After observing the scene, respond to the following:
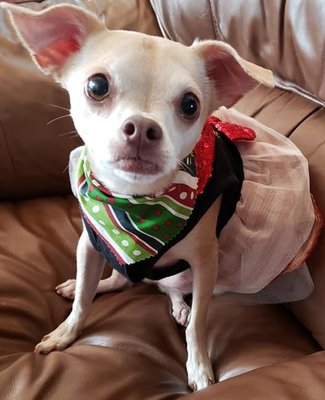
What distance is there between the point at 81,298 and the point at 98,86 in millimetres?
428

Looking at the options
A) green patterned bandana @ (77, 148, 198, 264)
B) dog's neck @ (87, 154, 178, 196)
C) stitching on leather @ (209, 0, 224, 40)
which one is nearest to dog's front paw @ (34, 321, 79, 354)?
green patterned bandana @ (77, 148, 198, 264)

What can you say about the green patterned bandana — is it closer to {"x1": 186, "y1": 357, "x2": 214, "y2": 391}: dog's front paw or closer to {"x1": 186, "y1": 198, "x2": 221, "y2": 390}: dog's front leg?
{"x1": 186, "y1": 198, "x2": 221, "y2": 390}: dog's front leg

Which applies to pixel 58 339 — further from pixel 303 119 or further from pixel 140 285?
pixel 303 119

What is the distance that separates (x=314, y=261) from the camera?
1094 mm

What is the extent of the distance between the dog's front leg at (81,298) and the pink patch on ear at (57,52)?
32 centimetres

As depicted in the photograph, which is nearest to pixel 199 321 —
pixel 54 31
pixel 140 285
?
pixel 140 285

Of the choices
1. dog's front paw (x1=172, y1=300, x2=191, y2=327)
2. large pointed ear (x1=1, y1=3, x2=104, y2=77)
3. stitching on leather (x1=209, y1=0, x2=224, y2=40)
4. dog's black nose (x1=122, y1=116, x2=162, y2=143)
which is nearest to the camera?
dog's black nose (x1=122, y1=116, x2=162, y2=143)

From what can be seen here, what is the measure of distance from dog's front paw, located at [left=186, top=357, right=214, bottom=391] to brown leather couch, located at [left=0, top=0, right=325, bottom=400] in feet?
0.06

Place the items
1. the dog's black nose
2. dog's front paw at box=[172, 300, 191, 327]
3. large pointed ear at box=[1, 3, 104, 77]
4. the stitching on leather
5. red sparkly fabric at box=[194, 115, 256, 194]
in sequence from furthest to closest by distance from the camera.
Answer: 1. the stitching on leather
2. dog's front paw at box=[172, 300, 191, 327]
3. red sparkly fabric at box=[194, 115, 256, 194]
4. large pointed ear at box=[1, 3, 104, 77]
5. the dog's black nose

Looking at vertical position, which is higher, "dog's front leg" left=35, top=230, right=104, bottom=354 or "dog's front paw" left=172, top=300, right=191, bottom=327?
"dog's front leg" left=35, top=230, right=104, bottom=354

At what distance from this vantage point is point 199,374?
98 cm

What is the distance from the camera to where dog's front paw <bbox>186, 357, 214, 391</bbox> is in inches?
38.3

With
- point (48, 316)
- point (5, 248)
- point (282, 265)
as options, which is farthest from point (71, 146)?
point (282, 265)

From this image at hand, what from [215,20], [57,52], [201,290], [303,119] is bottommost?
[201,290]
